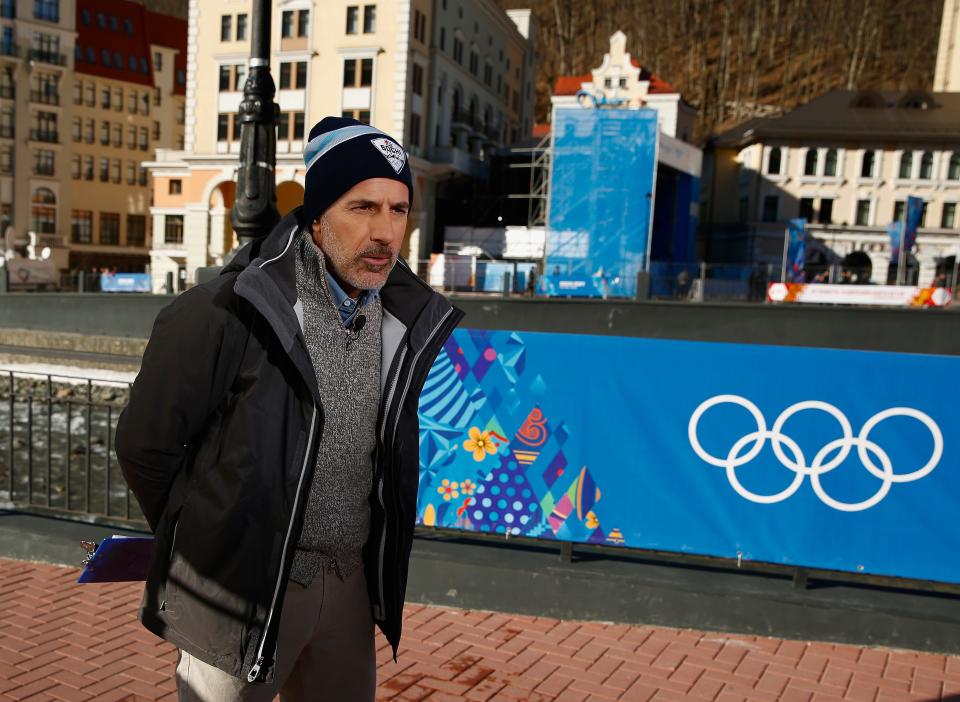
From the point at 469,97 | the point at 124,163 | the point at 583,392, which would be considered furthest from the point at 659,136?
the point at 124,163

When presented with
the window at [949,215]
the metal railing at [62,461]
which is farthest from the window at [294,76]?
the window at [949,215]

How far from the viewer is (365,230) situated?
207 centimetres

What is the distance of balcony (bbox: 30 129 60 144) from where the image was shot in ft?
202

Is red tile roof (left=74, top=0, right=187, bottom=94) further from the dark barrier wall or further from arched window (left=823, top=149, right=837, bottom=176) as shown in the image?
arched window (left=823, top=149, right=837, bottom=176)

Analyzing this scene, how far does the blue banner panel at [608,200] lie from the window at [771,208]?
2012 centimetres

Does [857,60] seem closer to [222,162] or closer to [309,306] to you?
[222,162]

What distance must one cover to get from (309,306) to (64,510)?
15.9 feet

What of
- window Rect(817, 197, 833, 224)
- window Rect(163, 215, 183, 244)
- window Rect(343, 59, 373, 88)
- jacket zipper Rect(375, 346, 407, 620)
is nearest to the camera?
jacket zipper Rect(375, 346, 407, 620)

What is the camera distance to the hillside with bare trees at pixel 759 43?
298ft

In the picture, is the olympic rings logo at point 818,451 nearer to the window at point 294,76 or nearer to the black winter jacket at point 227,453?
the black winter jacket at point 227,453

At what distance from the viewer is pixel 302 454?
1977mm

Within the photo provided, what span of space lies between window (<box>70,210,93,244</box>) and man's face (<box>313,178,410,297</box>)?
6942cm

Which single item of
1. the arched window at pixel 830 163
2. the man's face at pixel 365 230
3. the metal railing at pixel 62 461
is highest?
the arched window at pixel 830 163

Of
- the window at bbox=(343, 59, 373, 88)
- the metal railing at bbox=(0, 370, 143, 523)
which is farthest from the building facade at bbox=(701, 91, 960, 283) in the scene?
the metal railing at bbox=(0, 370, 143, 523)
